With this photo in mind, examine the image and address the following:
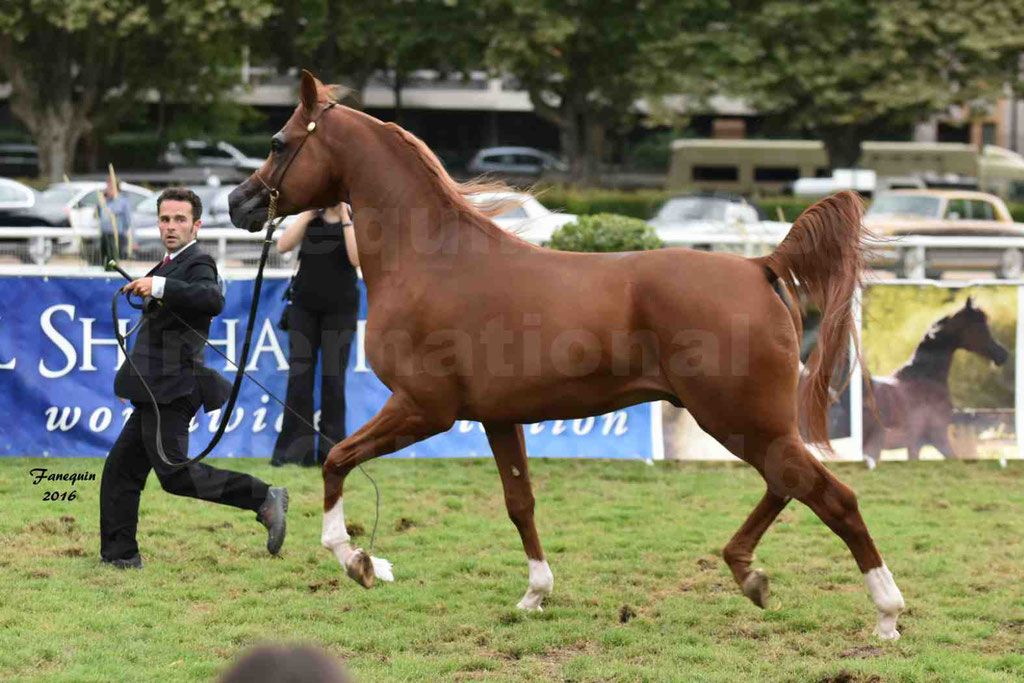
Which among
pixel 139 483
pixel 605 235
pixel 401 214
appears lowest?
pixel 139 483

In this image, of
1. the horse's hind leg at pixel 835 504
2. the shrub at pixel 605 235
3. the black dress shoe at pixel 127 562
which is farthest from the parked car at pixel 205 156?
the horse's hind leg at pixel 835 504

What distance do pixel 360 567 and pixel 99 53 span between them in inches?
1175

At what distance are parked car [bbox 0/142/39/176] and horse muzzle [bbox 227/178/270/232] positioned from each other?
36.4 meters

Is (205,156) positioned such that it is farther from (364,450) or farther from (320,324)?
(364,450)

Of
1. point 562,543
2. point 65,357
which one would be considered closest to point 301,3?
point 65,357

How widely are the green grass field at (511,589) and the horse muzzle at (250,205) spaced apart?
170cm

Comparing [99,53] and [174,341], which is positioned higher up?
[99,53]

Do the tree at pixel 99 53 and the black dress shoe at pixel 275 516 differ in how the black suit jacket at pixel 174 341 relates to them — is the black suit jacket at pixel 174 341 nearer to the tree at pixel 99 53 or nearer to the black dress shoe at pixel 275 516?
the black dress shoe at pixel 275 516

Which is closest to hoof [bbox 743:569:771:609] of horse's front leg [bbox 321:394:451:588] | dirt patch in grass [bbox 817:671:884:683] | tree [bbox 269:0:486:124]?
dirt patch in grass [bbox 817:671:884:683]

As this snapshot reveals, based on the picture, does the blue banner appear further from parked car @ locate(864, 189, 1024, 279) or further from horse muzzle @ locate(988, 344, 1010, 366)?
parked car @ locate(864, 189, 1024, 279)

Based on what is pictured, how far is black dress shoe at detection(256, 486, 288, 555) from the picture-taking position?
616 cm

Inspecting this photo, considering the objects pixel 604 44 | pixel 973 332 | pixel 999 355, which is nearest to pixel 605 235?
pixel 973 332

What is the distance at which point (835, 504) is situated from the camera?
211 inches

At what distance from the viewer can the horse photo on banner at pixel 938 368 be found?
930 centimetres
